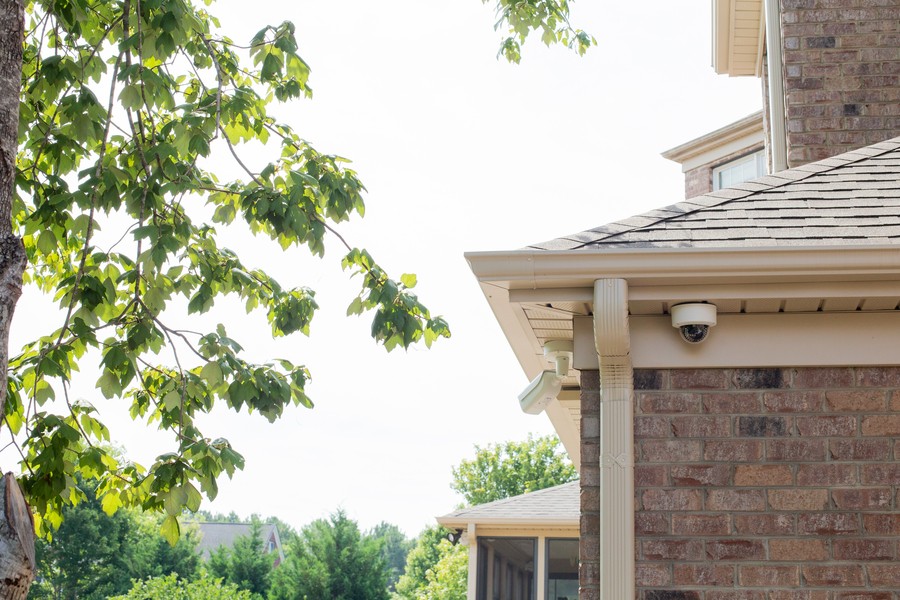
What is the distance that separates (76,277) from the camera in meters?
4.80

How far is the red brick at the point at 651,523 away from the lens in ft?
11.8

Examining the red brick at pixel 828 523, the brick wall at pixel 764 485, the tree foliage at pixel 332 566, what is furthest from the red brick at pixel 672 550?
the tree foliage at pixel 332 566

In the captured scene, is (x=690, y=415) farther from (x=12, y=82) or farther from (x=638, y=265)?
(x=12, y=82)

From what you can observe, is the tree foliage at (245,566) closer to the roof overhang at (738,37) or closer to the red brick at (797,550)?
the roof overhang at (738,37)

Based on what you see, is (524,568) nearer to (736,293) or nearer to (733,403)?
(733,403)

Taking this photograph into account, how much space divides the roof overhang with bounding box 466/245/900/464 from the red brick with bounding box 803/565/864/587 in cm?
79

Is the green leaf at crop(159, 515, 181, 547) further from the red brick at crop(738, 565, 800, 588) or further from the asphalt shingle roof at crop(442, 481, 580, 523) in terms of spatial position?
the asphalt shingle roof at crop(442, 481, 580, 523)

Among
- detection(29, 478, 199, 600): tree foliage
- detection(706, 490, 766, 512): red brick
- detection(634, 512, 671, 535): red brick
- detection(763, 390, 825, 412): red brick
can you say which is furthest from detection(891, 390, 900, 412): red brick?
detection(29, 478, 199, 600): tree foliage

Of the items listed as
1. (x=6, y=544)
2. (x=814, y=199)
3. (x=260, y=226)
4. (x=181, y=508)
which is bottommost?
(x=6, y=544)

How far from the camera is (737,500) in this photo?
3.59m

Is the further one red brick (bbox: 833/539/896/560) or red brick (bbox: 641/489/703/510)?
red brick (bbox: 641/489/703/510)

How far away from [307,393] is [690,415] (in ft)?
8.06

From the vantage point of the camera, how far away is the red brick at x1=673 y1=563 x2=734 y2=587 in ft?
11.5

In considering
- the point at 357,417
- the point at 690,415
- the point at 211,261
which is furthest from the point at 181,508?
the point at 357,417
